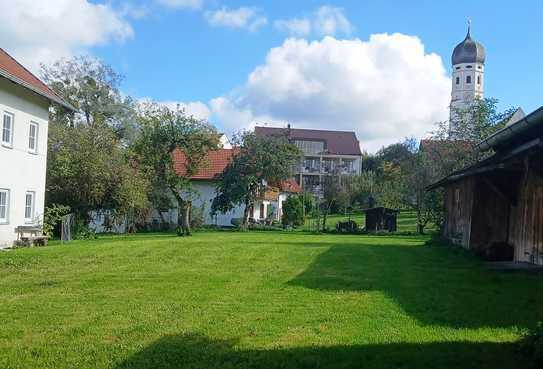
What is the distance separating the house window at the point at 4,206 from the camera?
21.4 m

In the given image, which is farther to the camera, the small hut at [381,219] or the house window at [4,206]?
the small hut at [381,219]

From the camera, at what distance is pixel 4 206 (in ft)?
70.7

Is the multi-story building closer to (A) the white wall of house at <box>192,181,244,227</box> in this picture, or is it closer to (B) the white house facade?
(A) the white wall of house at <box>192,181,244,227</box>

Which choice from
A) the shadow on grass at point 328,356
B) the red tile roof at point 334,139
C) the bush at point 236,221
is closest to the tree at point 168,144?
the bush at point 236,221

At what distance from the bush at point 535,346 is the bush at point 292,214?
37.2 meters

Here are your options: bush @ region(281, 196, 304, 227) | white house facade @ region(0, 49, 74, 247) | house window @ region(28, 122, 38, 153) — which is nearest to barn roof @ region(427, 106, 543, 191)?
white house facade @ region(0, 49, 74, 247)

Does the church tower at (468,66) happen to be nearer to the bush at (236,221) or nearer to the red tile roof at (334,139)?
the red tile roof at (334,139)

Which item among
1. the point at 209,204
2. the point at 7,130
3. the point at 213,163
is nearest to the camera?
the point at 7,130

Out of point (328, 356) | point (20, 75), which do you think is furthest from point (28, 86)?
point (328, 356)

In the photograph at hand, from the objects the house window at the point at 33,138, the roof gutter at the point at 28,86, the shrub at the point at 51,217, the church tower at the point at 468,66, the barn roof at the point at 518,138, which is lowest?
the shrub at the point at 51,217

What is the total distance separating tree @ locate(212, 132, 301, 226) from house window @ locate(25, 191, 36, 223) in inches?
661

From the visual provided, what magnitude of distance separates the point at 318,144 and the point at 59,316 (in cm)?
7690

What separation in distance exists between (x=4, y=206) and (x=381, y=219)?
77.2 ft

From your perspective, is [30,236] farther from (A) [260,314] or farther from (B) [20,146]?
(A) [260,314]
